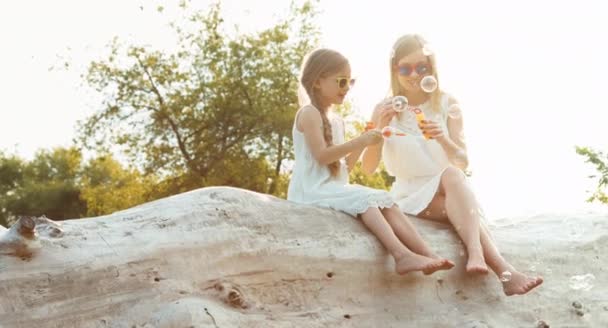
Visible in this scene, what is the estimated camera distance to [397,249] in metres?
4.62

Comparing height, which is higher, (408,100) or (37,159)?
(37,159)

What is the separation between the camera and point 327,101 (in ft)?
17.0

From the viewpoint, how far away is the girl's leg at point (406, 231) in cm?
466

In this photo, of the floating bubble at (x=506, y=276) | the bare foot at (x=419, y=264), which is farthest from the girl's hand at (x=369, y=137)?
the floating bubble at (x=506, y=276)

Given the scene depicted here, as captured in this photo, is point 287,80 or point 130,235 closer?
point 130,235

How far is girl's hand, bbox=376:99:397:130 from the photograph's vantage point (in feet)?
17.3

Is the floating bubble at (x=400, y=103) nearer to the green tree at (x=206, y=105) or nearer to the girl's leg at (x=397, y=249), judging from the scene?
the girl's leg at (x=397, y=249)

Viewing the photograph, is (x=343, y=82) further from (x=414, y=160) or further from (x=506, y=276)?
(x=506, y=276)

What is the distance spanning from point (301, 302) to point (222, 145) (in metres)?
17.6

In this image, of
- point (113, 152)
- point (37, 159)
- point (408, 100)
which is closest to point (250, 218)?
point (408, 100)

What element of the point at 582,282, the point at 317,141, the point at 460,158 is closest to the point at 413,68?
the point at 460,158

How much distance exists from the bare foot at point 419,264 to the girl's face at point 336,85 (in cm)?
121

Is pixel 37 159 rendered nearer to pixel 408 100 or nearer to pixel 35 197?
→ pixel 35 197

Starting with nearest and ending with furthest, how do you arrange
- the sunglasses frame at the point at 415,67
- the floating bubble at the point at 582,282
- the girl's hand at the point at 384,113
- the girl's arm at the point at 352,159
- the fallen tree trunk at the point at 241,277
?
the fallen tree trunk at the point at 241,277 < the girl's arm at the point at 352,159 < the girl's hand at the point at 384,113 < the sunglasses frame at the point at 415,67 < the floating bubble at the point at 582,282
